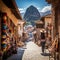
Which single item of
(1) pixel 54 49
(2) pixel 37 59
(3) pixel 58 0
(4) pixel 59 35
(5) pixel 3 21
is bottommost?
(2) pixel 37 59

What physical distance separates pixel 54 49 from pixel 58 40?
546 mm

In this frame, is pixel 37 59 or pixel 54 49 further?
pixel 37 59

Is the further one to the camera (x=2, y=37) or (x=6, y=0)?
(x=6, y=0)

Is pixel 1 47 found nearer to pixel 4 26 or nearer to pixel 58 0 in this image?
pixel 4 26

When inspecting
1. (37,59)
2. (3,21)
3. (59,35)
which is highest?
(3,21)

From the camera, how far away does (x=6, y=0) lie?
12172 mm

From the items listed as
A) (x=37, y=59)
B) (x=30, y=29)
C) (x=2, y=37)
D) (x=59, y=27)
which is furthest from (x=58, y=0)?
(x=30, y=29)

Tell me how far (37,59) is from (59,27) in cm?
382

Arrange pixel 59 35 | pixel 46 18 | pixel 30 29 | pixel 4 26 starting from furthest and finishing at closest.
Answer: pixel 30 29, pixel 46 18, pixel 59 35, pixel 4 26

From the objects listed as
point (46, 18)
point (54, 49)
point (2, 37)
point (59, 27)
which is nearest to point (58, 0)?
point (59, 27)

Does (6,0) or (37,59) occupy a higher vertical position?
(6,0)

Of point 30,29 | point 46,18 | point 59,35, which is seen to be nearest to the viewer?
point 59,35

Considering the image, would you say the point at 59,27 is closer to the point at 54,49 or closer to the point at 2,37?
the point at 54,49

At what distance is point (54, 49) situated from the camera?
39.5ft
